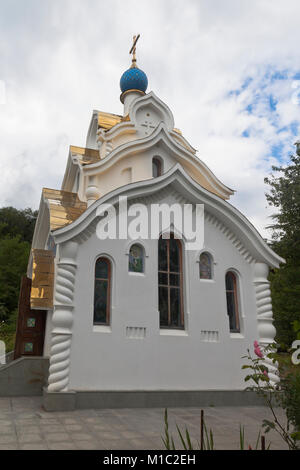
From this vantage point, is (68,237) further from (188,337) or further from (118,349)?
(188,337)

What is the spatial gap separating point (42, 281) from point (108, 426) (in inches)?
161

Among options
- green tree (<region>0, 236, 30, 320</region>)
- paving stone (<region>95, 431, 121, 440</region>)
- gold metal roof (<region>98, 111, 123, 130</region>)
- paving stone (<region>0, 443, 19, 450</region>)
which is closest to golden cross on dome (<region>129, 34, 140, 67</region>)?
gold metal roof (<region>98, 111, 123, 130</region>)

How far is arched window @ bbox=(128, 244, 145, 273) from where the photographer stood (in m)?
8.85

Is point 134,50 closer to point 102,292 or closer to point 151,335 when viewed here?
point 102,292

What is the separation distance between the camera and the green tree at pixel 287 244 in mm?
16109

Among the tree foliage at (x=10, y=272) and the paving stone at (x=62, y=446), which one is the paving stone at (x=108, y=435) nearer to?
the paving stone at (x=62, y=446)

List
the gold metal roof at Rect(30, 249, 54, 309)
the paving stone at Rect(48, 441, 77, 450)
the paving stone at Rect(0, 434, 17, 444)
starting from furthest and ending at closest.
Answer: the gold metal roof at Rect(30, 249, 54, 309) → the paving stone at Rect(0, 434, 17, 444) → the paving stone at Rect(48, 441, 77, 450)

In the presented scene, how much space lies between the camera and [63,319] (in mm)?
7570

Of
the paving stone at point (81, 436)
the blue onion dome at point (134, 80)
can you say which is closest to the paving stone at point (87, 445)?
the paving stone at point (81, 436)

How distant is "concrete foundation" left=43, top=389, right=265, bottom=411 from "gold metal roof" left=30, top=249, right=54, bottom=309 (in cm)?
197

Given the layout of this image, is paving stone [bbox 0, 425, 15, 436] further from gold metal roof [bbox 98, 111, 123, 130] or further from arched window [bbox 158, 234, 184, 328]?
gold metal roof [bbox 98, 111, 123, 130]

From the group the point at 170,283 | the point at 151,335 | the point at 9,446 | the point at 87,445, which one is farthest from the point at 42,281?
the point at 87,445
